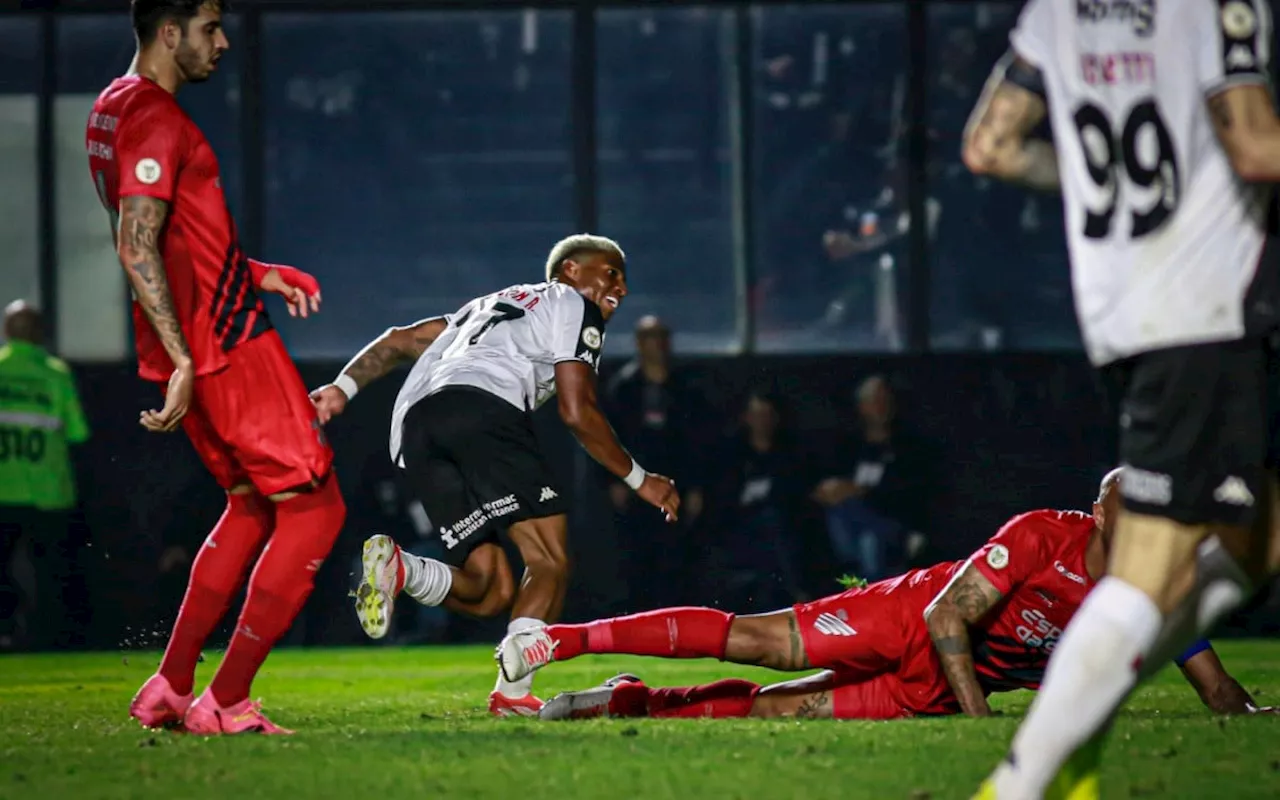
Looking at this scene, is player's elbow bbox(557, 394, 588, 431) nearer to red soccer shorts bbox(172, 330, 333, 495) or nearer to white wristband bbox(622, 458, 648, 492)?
white wristband bbox(622, 458, 648, 492)

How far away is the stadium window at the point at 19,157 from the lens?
13.6 metres

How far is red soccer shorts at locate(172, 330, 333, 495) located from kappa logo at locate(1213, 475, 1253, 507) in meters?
2.97

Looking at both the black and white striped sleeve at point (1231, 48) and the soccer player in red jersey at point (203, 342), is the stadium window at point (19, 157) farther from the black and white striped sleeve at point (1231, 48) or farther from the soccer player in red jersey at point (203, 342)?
the black and white striped sleeve at point (1231, 48)

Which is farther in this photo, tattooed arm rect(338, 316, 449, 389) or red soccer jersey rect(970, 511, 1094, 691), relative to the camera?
tattooed arm rect(338, 316, 449, 389)

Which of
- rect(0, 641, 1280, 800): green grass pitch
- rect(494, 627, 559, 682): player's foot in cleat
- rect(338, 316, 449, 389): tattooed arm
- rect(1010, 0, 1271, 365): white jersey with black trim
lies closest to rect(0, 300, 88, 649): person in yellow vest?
rect(0, 641, 1280, 800): green grass pitch

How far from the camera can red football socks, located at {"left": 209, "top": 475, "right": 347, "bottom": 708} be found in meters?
5.84

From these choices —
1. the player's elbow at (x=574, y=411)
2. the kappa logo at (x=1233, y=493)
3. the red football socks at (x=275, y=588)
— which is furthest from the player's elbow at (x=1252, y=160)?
the player's elbow at (x=574, y=411)

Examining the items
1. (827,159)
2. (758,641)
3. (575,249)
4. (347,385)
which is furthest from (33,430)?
(758,641)

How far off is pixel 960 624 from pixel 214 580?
2.39 m

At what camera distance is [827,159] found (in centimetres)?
1374

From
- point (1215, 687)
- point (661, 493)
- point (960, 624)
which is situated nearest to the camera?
point (960, 624)

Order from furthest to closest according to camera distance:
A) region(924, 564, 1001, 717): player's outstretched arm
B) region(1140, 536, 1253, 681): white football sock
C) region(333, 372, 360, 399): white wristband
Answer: region(333, 372, 360, 399): white wristband, region(924, 564, 1001, 717): player's outstretched arm, region(1140, 536, 1253, 681): white football sock

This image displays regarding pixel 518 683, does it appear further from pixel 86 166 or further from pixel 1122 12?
pixel 86 166

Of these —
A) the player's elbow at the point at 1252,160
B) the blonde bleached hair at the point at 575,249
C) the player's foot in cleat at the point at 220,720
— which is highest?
the player's elbow at the point at 1252,160
